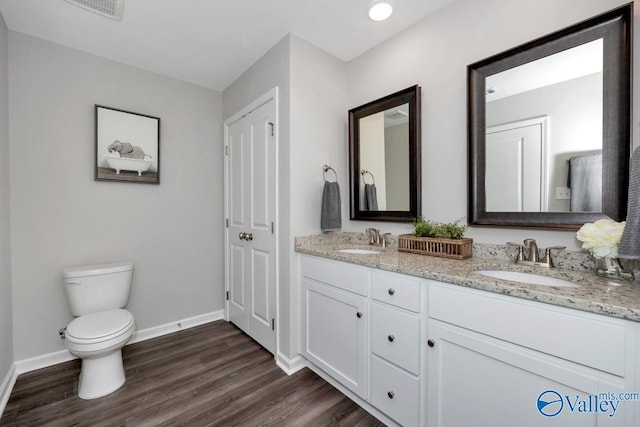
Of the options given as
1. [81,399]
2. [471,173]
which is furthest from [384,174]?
[81,399]

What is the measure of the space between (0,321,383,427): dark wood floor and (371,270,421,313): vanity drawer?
2.31 ft

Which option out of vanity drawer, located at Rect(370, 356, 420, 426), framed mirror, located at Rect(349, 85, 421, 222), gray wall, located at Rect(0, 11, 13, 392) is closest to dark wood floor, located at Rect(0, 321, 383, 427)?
vanity drawer, located at Rect(370, 356, 420, 426)

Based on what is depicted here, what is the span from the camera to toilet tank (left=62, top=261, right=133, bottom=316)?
6.15 ft

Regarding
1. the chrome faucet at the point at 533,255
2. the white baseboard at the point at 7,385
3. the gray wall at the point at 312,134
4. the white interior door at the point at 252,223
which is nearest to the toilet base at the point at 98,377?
the white baseboard at the point at 7,385

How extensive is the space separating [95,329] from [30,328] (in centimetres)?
75

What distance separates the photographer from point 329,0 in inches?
63.9

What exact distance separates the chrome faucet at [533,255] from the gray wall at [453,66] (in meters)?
0.06

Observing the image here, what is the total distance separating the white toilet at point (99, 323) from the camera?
63.1 inches

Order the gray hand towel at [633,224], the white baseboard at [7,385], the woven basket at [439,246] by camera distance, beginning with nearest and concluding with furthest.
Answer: the gray hand towel at [633,224]
the woven basket at [439,246]
the white baseboard at [7,385]

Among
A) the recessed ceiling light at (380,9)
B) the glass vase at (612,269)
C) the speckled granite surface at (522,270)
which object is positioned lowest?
the speckled granite surface at (522,270)

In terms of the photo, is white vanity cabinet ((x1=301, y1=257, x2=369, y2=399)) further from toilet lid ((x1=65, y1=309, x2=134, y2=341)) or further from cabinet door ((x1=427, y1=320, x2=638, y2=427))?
toilet lid ((x1=65, y1=309, x2=134, y2=341))

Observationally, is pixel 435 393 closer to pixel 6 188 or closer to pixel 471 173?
pixel 471 173

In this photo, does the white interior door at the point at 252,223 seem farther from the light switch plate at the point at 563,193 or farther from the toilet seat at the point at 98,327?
the light switch plate at the point at 563,193

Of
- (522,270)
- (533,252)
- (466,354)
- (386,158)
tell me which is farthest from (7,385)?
(533,252)
